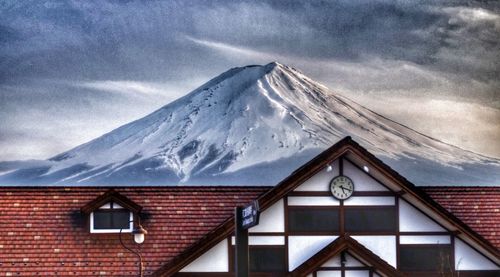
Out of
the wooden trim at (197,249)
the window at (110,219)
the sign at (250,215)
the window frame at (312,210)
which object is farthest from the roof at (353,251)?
the sign at (250,215)

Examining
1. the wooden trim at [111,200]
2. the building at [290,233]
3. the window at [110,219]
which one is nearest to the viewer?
the building at [290,233]

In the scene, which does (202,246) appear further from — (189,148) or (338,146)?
(189,148)

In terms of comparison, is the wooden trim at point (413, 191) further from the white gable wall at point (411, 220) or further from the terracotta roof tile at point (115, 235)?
the terracotta roof tile at point (115, 235)

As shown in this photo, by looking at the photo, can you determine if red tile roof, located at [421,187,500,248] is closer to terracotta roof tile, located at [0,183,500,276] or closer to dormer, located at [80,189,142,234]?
terracotta roof tile, located at [0,183,500,276]

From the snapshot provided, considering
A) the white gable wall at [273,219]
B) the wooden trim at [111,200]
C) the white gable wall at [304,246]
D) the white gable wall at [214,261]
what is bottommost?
the white gable wall at [214,261]

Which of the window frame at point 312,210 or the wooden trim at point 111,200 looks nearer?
the window frame at point 312,210

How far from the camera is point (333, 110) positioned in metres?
145

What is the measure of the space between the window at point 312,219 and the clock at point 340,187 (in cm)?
40

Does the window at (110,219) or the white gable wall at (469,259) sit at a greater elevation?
the window at (110,219)

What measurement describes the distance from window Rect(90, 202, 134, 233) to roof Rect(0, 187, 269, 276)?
0.21m

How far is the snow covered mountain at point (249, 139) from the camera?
14275 centimetres

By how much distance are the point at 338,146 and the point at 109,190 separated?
5864 millimetres

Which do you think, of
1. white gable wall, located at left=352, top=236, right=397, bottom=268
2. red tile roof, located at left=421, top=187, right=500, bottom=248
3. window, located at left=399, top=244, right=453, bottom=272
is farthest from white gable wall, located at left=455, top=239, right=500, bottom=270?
white gable wall, located at left=352, top=236, right=397, bottom=268

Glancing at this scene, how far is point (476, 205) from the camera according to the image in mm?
31078
